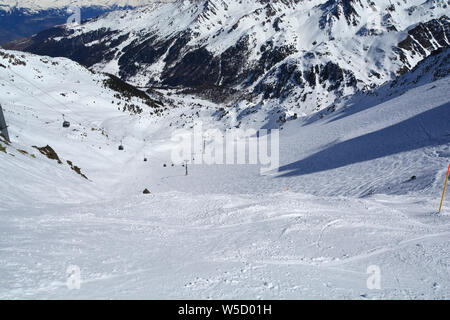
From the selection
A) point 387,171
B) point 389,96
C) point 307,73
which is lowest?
point 387,171

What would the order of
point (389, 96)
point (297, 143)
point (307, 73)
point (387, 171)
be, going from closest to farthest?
point (387, 171) → point (297, 143) → point (389, 96) → point (307, 73)

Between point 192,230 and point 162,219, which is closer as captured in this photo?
point 192,230

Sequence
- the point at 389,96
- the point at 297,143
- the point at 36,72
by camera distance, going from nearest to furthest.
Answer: the point at 297,143 → the point at 389,96 → the point at 36,72

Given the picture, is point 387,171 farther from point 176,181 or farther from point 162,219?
point 176,181

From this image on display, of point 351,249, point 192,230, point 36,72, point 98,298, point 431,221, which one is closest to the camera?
point 98,298

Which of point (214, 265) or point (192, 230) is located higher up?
point (192, 230)

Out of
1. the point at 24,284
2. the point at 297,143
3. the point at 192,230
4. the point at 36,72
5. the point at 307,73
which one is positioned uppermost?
the point at 307,73

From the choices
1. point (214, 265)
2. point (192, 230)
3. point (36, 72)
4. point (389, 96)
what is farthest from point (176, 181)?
point (36, 72)
